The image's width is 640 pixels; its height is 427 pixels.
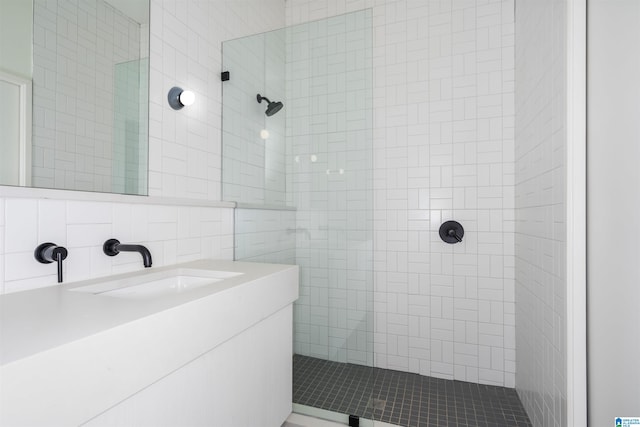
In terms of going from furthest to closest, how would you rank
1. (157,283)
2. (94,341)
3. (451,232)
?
(451,232) < (157,283) < (94,341)

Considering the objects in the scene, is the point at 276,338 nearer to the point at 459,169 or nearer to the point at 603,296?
the point at 603,296

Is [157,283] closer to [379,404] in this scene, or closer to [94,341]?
[94,341]

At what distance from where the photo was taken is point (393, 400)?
6.56ft

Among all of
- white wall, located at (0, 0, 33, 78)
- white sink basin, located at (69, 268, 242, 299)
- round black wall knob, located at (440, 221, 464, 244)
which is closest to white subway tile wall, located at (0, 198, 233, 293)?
white sink basin, located at (69, 268, 242, 299)

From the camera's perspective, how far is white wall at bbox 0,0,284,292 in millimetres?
1062

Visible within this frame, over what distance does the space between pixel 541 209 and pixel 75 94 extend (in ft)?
6.73

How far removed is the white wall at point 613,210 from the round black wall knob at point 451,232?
3.16 feet

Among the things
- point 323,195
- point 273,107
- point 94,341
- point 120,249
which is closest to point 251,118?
point 273,107

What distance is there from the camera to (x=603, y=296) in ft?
3.92

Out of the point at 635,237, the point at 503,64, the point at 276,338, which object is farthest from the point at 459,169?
the point at 276,338

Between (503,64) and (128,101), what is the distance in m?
2.23

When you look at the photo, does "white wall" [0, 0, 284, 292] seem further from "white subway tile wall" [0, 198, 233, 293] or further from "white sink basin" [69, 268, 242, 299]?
"white sink basin" [69, 268, 242, 299]

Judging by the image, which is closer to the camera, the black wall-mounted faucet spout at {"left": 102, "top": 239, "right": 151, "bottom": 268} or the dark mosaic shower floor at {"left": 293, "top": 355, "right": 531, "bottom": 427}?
the black wall-mounted faucet spout at {"left": 102, "top": 239, "right": 151, "bottom": 268}

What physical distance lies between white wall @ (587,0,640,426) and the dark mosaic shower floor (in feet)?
2.43
